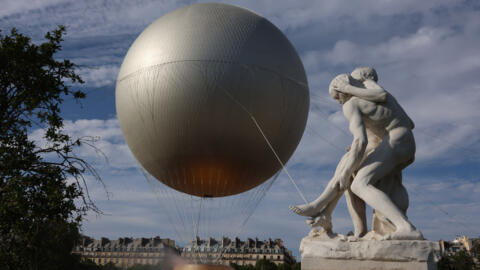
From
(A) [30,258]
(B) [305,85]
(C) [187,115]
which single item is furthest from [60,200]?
(B) [305,85]

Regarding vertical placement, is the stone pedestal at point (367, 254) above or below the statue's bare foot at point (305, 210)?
below

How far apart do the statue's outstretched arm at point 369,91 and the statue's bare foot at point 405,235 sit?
250cm

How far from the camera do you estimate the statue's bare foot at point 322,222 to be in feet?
27.9

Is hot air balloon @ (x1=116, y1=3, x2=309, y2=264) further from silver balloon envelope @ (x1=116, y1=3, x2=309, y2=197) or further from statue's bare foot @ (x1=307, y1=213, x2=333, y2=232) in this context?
statue's bare foot @ (x1=307, y1=213, x2=333, y2=232)

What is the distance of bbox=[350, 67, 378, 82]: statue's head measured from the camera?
9398mm

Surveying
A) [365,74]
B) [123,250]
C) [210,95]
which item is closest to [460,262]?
[210,95]

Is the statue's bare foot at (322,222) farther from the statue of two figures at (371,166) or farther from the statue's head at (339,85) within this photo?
the statue's head at (339,85)

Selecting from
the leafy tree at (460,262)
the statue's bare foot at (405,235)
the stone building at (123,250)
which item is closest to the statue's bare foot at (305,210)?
the statue's bare foot at (405,235)

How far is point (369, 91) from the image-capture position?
28.9 feet

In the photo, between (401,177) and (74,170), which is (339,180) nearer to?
(401,177)

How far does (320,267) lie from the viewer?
8.13m

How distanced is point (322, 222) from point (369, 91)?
8.80 ft

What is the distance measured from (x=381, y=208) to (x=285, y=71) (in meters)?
8.13

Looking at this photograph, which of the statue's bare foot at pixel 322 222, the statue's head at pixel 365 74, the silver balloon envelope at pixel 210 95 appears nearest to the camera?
the statue's bare foot at pixel 322 222
